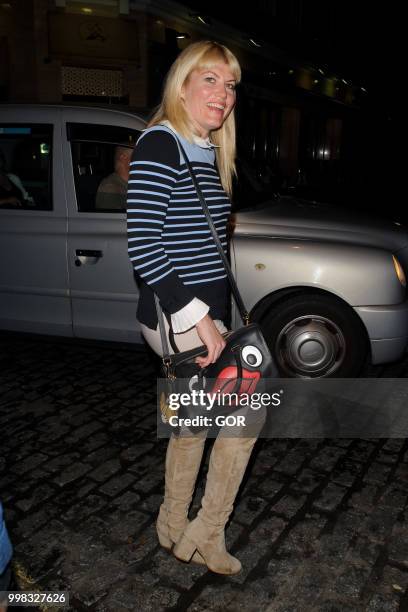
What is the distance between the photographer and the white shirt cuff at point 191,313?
1955mm

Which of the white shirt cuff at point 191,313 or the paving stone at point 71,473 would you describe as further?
the paving stone at point 71,473

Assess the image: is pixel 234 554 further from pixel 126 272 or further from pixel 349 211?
pixel 349 211

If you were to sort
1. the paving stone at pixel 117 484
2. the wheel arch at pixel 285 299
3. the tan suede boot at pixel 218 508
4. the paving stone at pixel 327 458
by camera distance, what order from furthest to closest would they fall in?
the wheel arch at pixel 285 299 → the paving stone at pixel 327 458 → the paving stone at pixel 117 484 → the tan suede boot at pixel 218 508

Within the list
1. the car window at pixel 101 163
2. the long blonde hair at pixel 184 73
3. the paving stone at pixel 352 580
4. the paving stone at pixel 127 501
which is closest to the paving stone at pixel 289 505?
the paving stone at pixel 352 580

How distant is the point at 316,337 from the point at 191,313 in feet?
8.03

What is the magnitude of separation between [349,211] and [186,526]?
308 cm

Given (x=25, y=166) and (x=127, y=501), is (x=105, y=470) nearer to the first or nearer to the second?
(x=127, y=501)

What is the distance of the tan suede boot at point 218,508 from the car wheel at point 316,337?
2.04 meters

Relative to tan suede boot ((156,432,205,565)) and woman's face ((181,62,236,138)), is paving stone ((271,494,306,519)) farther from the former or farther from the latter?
woman's face ((181,62,236,138))

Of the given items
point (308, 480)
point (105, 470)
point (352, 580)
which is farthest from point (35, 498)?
point (352, 580)

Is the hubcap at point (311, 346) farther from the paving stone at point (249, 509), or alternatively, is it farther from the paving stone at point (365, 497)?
the paving stone at point (249, 509)

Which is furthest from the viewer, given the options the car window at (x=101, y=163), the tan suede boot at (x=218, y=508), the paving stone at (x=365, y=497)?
the car window at (x=101, y=163)

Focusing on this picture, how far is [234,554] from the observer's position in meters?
2.61

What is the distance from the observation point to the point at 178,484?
94.7 inches
